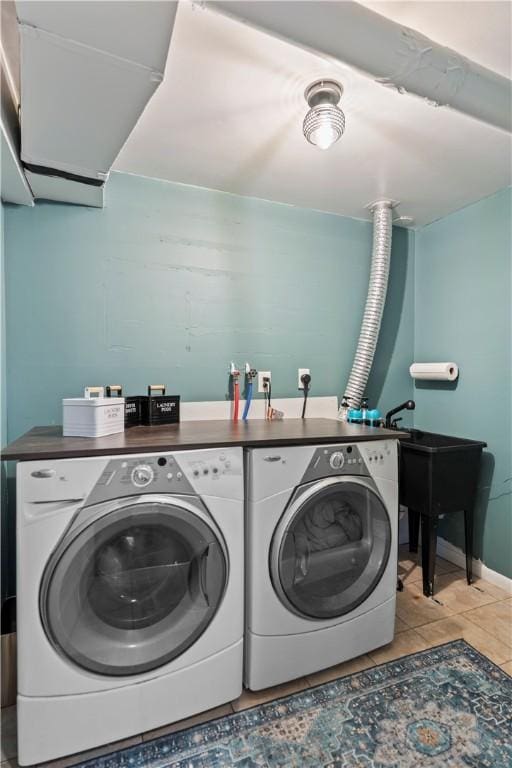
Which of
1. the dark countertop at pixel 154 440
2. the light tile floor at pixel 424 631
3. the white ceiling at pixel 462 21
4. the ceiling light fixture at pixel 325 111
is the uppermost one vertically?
the white ceiling at pixel 462 21

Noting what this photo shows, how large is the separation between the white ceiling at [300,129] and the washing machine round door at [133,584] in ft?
4.86

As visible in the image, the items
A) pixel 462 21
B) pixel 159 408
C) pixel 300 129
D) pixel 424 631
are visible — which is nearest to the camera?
pixel 462 21

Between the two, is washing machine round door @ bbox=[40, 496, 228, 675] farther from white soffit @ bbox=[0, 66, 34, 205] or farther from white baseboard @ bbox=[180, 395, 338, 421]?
white soffit @ bbox=[0, 66, 34, 205]

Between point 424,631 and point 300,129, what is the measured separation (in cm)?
244

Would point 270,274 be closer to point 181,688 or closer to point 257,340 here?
point 257,340

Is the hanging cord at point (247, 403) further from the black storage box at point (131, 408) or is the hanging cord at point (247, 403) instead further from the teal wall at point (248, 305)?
the black storage box at point (131, 408)

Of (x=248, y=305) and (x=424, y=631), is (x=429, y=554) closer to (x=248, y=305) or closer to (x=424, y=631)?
(x=424, y=631)

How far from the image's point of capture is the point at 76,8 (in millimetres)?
861

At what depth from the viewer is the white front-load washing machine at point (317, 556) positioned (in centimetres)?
135

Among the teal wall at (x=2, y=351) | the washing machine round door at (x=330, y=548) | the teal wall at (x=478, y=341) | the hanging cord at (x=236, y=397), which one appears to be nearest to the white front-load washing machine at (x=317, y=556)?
the washing machine round door at (x=330, y=548)

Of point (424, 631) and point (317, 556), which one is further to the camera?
point (424, 631)

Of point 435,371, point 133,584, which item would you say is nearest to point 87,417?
point 133,584

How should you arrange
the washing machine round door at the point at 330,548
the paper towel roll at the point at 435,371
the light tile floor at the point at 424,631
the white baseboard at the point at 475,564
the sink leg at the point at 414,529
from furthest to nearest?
1. the sink leg at the point at 414,529
2. the paper towel roll at the point at 435,371
3. the white baseboard at the point at 475,564
4. the washing machine round door at the point at 330,548
5. the light tile floor at the point at 424,631

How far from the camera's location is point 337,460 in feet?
4.77
